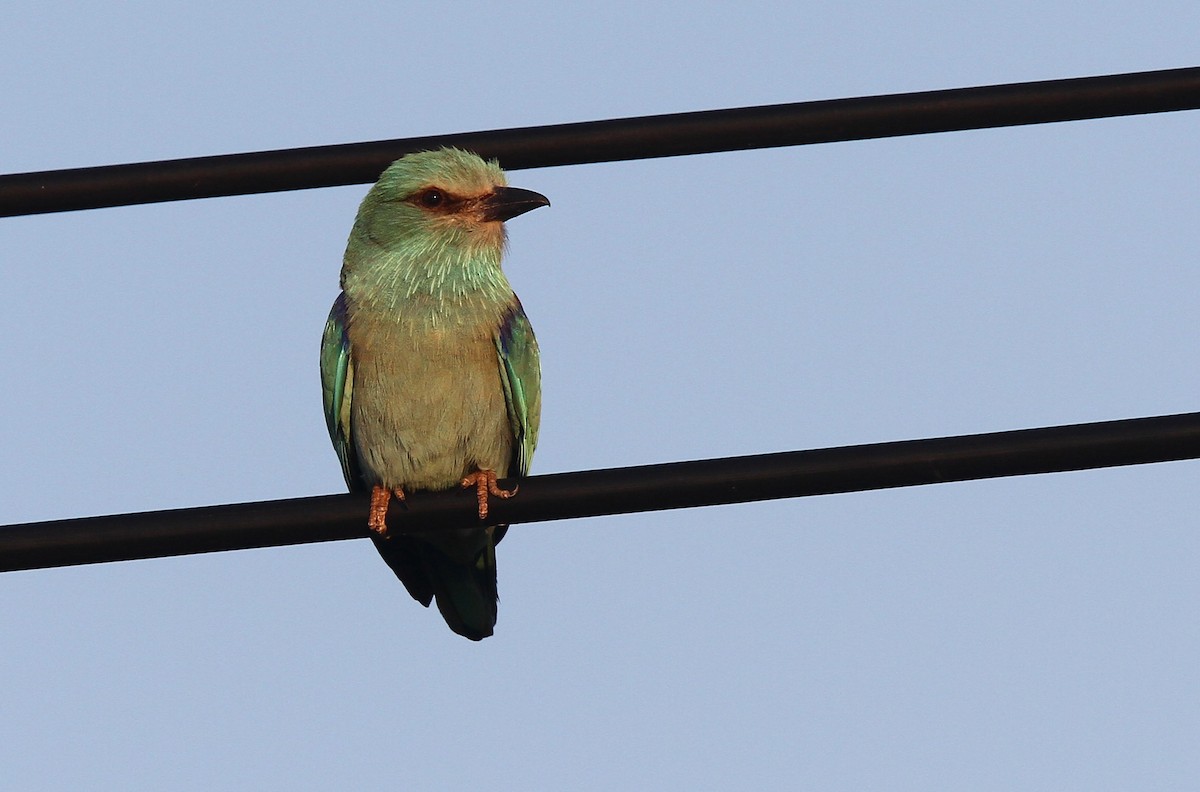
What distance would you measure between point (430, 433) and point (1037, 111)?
2.84 m

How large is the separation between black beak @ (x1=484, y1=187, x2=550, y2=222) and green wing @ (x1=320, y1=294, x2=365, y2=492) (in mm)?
709

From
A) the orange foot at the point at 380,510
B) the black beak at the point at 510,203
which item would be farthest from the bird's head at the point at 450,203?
the orange foot at the point at 380,510

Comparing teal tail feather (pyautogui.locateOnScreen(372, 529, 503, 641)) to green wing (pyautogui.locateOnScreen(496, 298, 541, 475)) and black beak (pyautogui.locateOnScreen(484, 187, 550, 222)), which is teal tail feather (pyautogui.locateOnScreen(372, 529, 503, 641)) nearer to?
green wing (pyautogui.locateOnScreen(496, 298, 541, 475))

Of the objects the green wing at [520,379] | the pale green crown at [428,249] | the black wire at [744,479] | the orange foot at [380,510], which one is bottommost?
the black wire at [744,479]

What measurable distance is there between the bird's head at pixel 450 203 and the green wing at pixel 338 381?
→ 1.29 feet

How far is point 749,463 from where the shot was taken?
4750 millimetres

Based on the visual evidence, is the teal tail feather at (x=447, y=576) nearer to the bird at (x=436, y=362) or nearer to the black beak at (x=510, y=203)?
the bird at (x=436, y=362)

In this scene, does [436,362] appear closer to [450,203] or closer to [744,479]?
[450,203]

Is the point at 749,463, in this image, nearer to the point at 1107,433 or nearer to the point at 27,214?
the point at 1107,433

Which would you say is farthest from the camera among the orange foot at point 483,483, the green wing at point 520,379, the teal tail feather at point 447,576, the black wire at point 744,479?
the teal tail feather at point 447,576

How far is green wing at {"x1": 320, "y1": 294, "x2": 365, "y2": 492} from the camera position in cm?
721

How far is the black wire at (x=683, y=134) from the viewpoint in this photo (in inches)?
200

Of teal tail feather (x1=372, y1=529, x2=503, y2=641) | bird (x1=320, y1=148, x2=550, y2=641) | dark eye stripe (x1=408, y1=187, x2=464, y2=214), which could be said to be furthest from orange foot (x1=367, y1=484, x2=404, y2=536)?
dark eye stripe (x1=408, y1=187, x2=464, y2=214)

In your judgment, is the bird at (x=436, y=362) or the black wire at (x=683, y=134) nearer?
the black wire at (x=683, y=134)
